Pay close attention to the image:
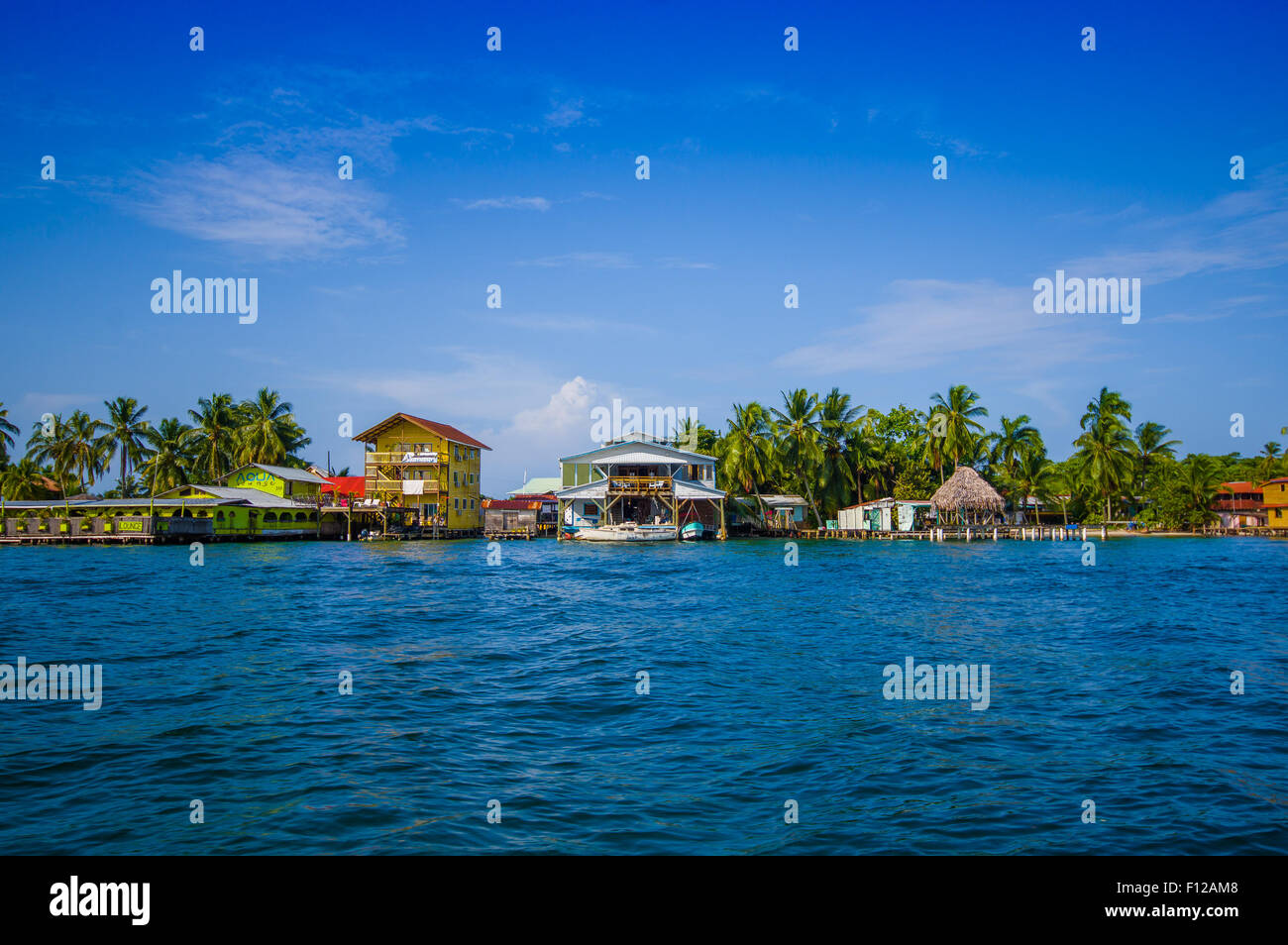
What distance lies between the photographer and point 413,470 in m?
63.7

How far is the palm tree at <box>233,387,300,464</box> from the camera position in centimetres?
6969

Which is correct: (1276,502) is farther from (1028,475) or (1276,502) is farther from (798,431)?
(798,431)

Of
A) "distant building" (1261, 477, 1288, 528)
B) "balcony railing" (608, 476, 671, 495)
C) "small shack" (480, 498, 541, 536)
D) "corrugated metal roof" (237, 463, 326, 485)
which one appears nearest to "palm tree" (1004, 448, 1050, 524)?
"distant building" (1261, 477, 1288, 528)

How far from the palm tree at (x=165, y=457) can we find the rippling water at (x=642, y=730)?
5345 cm

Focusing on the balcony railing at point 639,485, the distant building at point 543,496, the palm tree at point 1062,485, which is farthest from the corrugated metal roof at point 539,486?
the palm tree at point 1062,485

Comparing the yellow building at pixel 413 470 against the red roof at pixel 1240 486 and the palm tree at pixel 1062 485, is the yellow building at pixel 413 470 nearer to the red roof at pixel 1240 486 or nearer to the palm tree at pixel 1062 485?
the palm tree at pixel 1062 485

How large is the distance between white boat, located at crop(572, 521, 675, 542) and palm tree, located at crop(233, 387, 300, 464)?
32.5 metres

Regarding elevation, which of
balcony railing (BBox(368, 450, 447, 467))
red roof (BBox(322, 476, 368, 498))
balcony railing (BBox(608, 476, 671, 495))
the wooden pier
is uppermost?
balcony railing (BBox(368, 450, 447, 467))

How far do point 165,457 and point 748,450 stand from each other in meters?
49.0

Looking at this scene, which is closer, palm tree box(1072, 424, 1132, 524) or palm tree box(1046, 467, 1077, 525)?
palm tree box(1072, 424, 1132, 524)

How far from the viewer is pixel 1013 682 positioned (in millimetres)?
11781

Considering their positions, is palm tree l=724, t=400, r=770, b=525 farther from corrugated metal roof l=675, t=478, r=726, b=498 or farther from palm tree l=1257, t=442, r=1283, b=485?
palm tree l=1257, t=442, r=1283, b=485

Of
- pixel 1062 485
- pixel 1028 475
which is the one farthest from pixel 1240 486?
pixel 1028 475

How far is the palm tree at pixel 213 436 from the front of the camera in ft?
232
